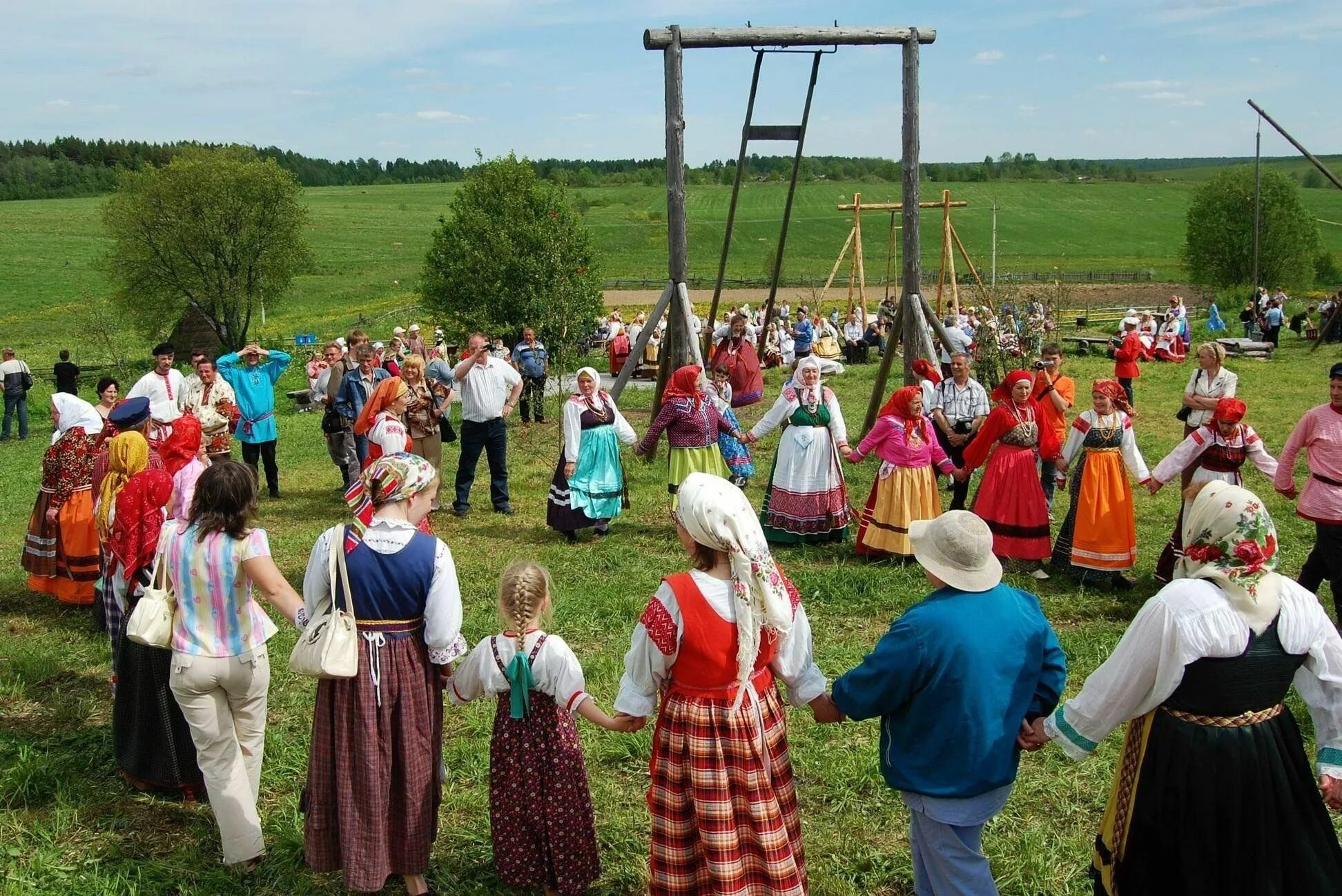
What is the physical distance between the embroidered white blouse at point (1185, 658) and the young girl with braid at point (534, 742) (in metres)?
1.47

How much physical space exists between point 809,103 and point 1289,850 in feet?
29.8

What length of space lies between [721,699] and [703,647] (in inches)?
7.7

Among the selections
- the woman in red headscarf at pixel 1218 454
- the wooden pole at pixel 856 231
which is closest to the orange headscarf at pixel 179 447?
the woman in red headscarf at pixel 1218 454

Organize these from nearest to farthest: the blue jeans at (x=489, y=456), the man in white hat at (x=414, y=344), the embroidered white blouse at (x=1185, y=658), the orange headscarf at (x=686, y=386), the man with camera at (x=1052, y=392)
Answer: the embroidered white blouse at (x=1185, y=658) < the man with camera at (x=1052, y=392) < the orange headscarf at (x=686, y=386) < the blue jeans at (x=489, y=456) < the man in white hat at (x=414, y=344)

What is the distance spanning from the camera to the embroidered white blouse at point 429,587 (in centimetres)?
381

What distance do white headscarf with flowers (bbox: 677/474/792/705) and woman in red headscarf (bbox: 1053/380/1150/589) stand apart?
5.12 m

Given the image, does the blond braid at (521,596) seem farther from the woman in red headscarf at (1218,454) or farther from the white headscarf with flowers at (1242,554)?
the woman in red headscarf at (1218,454)

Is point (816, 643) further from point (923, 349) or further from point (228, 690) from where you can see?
point (923, 349)

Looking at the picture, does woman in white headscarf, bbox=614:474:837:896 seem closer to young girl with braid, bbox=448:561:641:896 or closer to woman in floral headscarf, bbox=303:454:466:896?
young girl with braid, bbox=448:561:641:896

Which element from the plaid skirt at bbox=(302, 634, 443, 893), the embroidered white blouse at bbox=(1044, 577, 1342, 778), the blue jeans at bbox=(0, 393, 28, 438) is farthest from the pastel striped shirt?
the blue jeans at bbox=(0, 393, 28, 438)

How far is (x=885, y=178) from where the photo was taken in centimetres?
8431

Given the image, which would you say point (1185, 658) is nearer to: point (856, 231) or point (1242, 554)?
point (1242, 554)

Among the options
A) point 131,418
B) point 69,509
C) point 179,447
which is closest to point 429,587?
point 179,447

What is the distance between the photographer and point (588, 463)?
9.27 metres
